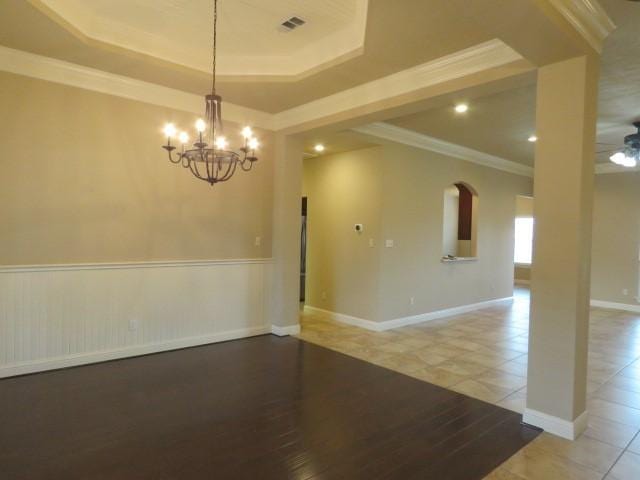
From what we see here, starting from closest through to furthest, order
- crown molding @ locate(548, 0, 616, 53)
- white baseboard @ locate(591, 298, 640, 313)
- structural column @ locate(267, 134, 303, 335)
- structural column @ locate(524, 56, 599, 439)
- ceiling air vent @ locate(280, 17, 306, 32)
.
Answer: crown molding @ locate(548, 0, 616, 53) < structural column @ locate(524, 56, 599, 439) < ceiling air vent @ locate(280, 17, 306, 32) < structural column @ locate(267, 134, 303, 335) < white baseboard @ locate(591, 298, 640, 313)

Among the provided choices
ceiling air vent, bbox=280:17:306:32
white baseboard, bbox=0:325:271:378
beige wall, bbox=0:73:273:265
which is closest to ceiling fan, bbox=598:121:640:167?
ceiling air vent, bbox=280:17:306:32

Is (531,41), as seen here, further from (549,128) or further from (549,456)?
(549,456)

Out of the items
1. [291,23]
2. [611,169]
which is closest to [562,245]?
[291,23]

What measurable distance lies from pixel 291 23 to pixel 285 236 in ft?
8.47

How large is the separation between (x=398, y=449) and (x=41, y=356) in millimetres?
3320

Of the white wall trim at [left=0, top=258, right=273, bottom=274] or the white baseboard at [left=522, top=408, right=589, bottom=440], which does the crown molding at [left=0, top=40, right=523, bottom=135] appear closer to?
→ the white wall trim at [left=0, top=258, right=273, bottom=274]

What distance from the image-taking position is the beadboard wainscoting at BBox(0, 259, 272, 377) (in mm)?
3533

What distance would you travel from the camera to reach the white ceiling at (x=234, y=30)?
3031mm

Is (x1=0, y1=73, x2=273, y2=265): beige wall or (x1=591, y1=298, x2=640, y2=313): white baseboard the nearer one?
(x1=0, y1=73, x2=273, y2=265): beige wall

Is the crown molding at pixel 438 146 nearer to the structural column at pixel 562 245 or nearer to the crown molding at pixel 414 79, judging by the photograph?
the crown molding at pixel 414 79

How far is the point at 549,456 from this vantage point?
8.09ft

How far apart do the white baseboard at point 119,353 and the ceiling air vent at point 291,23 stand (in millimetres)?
3438

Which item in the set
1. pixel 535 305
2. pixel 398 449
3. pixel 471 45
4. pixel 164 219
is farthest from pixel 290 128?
pixel 398 449

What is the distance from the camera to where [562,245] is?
272 centimetres
